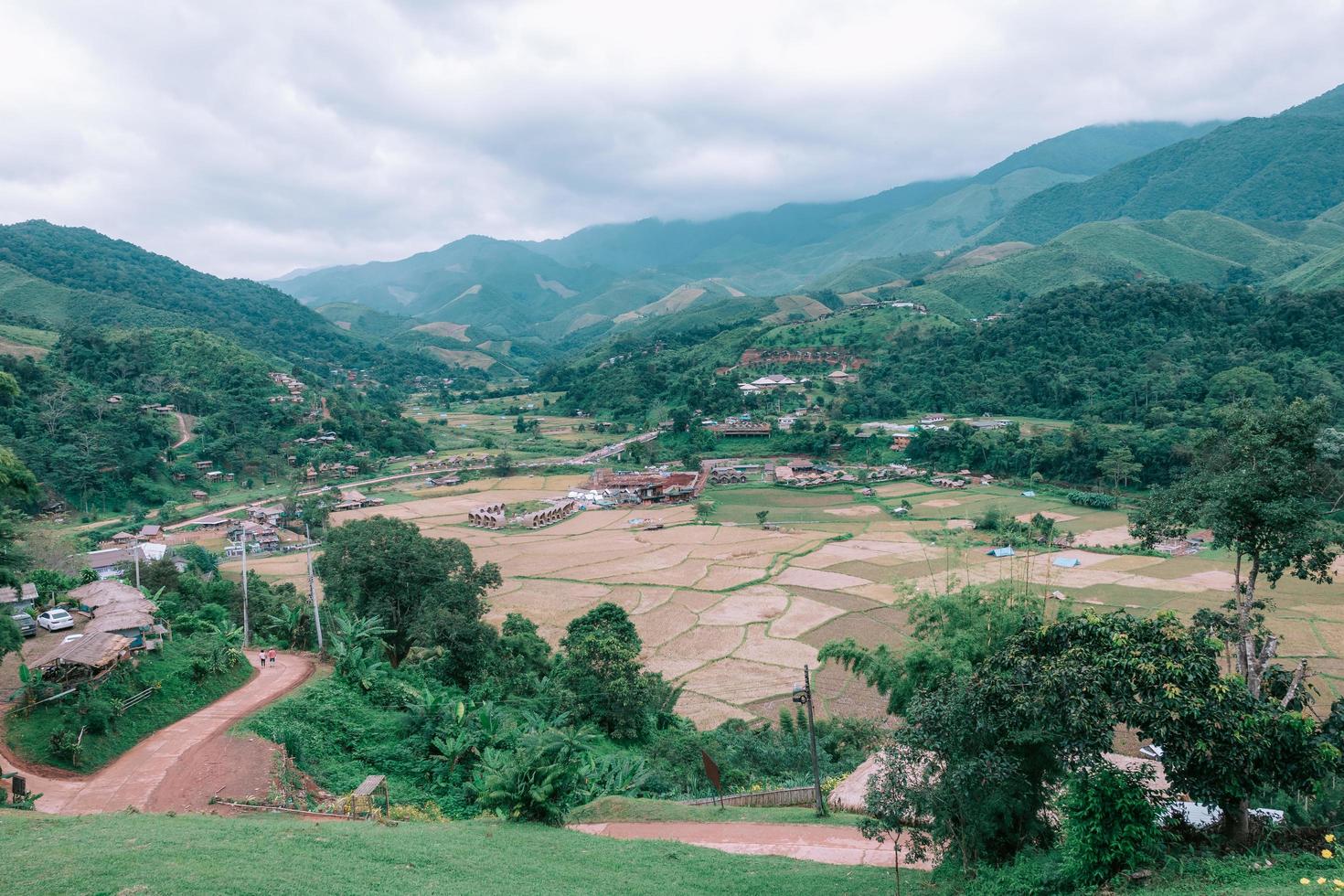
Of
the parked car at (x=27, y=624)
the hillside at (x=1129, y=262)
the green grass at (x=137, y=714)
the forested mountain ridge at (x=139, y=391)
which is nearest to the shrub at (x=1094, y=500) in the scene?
the green grass at (x=137, y=714)

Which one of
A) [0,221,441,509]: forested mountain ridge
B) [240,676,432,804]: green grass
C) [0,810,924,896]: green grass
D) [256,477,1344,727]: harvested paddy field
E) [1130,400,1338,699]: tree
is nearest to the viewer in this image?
[0,810,924,896]: green grass

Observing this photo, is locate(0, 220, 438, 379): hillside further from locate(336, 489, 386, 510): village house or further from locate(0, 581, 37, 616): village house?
locate(0, 581, 37, 616): village house

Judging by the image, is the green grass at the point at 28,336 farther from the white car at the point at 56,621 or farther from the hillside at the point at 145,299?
the white car at the point at 56,621

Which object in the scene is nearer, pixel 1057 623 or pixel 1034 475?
pixel 1057 623

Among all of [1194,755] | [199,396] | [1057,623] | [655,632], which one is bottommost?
[655,632]

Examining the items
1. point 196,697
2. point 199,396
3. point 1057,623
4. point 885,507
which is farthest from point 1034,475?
point 199,396

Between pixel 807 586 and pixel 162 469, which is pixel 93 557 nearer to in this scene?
pixel 162 469

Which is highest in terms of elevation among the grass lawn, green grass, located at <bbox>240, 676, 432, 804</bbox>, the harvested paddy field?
green grass, located at <bbox>240, 676, 432, 804</bbox>

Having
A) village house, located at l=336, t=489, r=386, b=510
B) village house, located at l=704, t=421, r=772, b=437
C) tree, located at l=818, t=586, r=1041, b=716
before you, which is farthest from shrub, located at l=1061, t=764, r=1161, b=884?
village house, located at l=704, t=421, r=772, b=437
